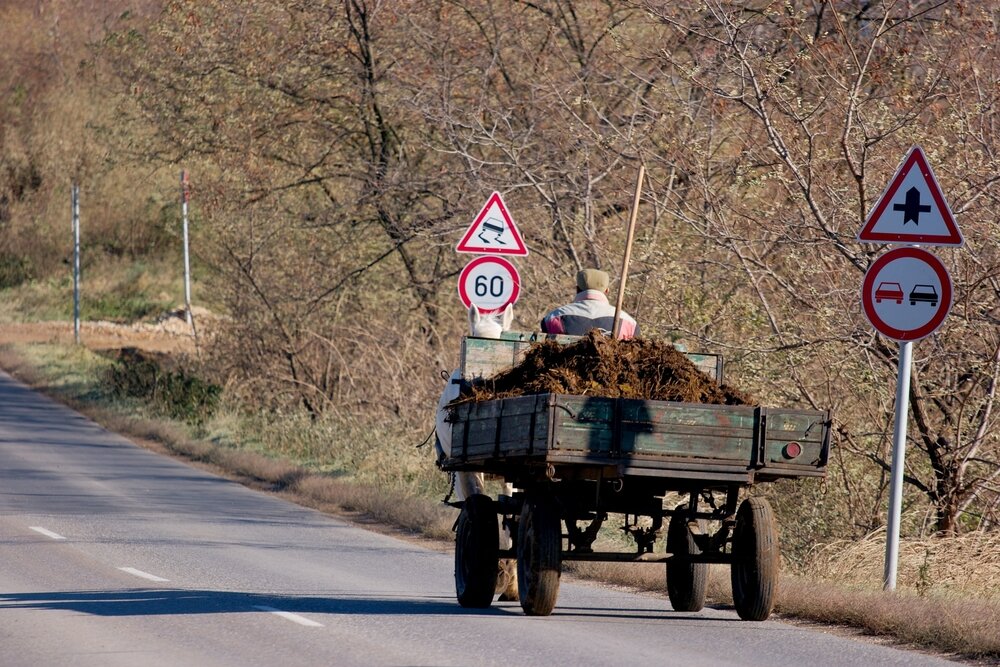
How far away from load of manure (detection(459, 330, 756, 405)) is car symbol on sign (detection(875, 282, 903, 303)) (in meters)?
1.59

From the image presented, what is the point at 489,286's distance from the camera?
1614 cm

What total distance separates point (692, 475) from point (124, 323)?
1893 inches

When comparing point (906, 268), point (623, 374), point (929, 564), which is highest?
point (906, 268)

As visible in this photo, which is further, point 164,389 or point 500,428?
point 164,389

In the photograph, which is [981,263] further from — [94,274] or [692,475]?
[94,274]

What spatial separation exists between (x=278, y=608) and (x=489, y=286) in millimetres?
6176

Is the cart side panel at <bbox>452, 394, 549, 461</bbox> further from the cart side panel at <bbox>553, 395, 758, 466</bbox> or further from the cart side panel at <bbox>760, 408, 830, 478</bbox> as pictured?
the cart side panel at <bbox>760, 408, 830, 478</bbox>

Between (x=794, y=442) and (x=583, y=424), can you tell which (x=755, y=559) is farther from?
(x=583, y=424)

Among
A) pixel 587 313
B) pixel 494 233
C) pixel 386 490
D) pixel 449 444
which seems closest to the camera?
pixel 449 444

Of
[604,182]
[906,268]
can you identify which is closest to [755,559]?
[906,268]

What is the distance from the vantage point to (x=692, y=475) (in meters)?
9.16

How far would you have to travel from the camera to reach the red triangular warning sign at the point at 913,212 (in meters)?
10.6

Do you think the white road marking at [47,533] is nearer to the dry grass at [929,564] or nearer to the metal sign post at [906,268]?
the dry grass at [929,564]

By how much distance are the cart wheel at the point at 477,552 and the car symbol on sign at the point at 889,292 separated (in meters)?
2.99
